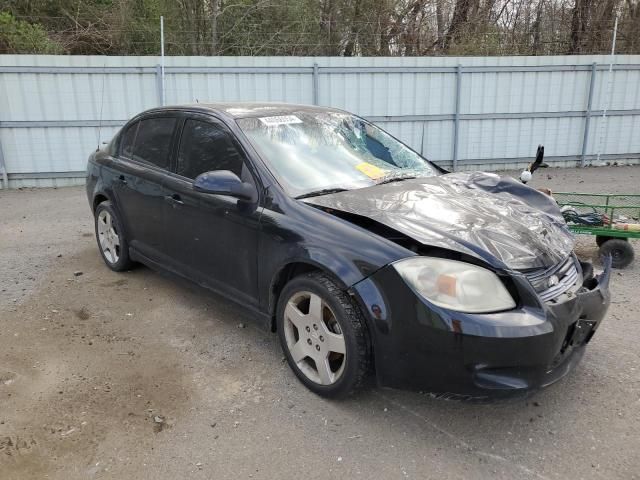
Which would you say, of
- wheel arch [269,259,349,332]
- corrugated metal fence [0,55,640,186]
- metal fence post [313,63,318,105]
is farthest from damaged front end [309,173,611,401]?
corrugated metal fence [0,55,640,186]

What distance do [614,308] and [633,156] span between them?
9.15 metres

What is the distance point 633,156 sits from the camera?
38.9 feet

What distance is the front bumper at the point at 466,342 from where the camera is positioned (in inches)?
96.7

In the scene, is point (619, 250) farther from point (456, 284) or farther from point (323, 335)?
point (323, 335)

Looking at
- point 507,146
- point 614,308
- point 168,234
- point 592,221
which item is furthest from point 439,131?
point 168,234

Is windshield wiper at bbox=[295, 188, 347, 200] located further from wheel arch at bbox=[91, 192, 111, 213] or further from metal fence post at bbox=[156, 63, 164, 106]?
metal fence post at bbox=[156, 63, 164, 106]

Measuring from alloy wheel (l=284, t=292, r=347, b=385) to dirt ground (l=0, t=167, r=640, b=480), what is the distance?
0.57ft

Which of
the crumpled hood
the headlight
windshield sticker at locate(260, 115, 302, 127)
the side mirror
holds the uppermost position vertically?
windshield sticker at locate(260, 115, 302, 127)

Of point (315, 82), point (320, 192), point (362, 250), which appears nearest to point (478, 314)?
point (362, 250)

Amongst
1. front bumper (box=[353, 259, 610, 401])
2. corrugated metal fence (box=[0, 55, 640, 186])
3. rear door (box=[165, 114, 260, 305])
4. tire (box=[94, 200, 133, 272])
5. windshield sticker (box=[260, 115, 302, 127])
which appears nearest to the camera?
front bumper (box=[353, 259, 610, 401])

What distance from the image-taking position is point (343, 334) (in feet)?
9.23

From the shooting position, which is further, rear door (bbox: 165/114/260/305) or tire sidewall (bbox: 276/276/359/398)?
rear door (bbox: 165/114/260/305)

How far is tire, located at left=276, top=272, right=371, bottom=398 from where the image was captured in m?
2.79

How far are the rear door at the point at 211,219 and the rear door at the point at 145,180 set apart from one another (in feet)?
0.56
